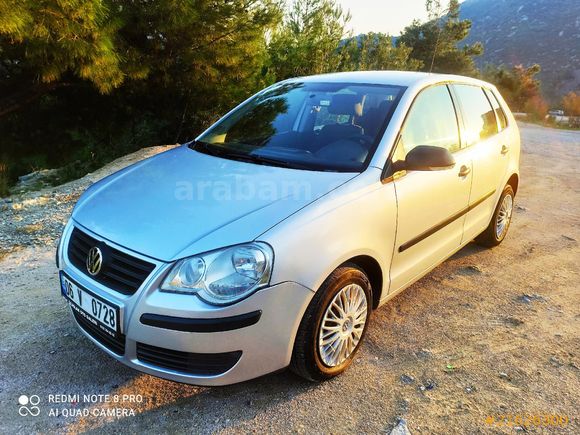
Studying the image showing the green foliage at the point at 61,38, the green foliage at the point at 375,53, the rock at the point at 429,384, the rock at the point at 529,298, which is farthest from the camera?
the green foliage at the point at 375,53

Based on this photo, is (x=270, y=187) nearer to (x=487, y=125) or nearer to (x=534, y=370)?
(x=534, y=370)

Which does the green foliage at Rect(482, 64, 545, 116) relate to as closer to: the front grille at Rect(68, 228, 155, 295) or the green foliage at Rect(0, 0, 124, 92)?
the green foliage at Rect(0, 0, 124, 92)

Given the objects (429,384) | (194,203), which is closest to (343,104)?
(194,203)

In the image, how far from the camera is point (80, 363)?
254cm

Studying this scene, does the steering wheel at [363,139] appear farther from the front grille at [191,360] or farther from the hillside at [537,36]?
the hillside at [537,36]

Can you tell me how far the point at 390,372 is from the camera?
99.5 inches

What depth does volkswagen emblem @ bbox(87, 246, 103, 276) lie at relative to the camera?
7.01 ft

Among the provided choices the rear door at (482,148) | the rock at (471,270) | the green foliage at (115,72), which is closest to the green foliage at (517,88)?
the green foliage at (115,72)

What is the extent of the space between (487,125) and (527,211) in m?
2.47

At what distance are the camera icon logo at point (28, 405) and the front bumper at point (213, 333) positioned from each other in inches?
20.0

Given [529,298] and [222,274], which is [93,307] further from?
[529,298]

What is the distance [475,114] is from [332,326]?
236 centimetres

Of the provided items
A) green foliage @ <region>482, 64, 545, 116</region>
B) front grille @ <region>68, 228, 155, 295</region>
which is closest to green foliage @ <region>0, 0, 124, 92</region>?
front grille @ <region>68, 228, 155, 295</region>

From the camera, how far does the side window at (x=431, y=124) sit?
2.82m
